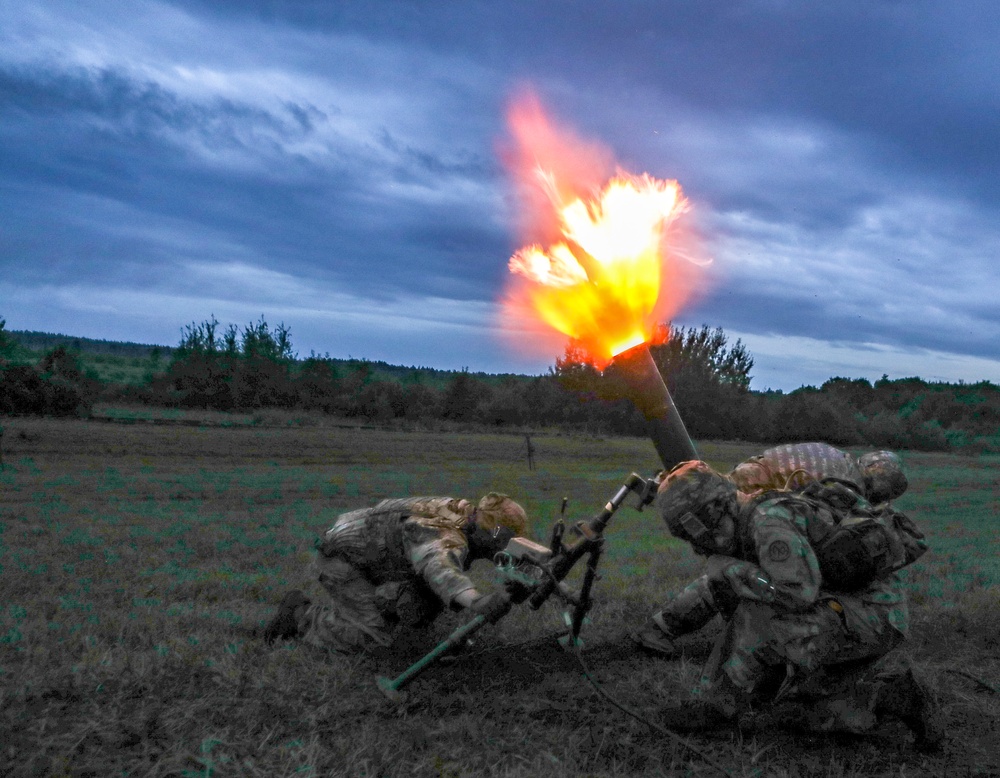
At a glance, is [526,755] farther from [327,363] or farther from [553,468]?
[327,363]

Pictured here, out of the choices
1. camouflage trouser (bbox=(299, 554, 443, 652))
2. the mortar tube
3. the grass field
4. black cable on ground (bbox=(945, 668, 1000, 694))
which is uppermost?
the mortar tube

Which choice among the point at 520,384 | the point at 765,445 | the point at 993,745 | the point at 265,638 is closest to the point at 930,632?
the point at 993,745

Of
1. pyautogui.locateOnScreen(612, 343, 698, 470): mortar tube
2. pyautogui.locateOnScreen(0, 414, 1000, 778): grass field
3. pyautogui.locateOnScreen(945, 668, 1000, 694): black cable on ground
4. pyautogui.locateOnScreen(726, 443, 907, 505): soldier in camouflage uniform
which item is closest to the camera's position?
pyautogui.locateOnScreen(0, 414, 1000, 778): grass field

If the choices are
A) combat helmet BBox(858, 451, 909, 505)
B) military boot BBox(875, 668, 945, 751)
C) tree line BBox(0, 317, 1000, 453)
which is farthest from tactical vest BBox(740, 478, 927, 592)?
tree line BBox(0, 317, 1000, 453)

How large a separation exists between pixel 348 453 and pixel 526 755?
2473cm

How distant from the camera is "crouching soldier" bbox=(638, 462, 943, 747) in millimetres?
5059

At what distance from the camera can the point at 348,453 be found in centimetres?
2898

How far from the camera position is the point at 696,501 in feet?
17.8

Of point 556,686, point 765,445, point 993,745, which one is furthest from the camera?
point 765,445

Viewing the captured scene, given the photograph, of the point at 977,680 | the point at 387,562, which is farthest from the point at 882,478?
the point at 387,562

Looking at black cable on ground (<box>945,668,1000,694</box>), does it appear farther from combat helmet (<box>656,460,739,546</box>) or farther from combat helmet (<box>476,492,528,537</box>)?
combat helmet (<box>476,492,528,537</box>)

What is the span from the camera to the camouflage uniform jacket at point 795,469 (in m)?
6.00

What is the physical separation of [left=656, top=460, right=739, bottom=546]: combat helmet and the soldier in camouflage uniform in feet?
2.41

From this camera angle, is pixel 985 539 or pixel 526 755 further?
pixel 985 539
